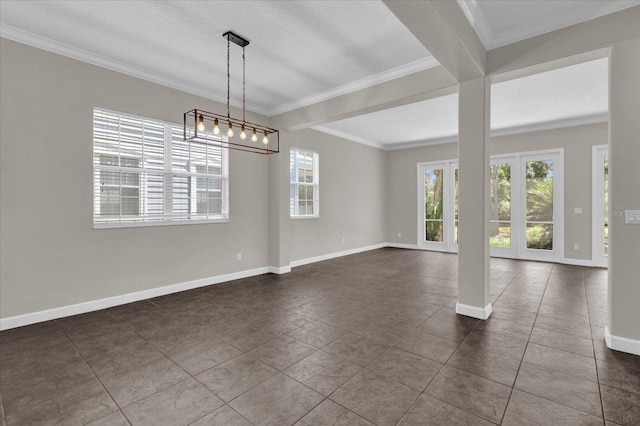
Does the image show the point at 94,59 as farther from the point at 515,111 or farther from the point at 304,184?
the point at 515,111

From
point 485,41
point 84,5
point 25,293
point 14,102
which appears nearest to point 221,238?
point 25,293

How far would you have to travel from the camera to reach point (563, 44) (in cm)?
273

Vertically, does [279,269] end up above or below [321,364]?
above

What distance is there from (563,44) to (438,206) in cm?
562

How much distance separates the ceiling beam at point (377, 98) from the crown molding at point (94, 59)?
132cm

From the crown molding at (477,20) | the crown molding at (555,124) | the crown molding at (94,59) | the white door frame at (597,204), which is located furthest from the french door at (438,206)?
the crown molding at (94,59)

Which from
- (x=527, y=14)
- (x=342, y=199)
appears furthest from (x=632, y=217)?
(x=342, y=199)

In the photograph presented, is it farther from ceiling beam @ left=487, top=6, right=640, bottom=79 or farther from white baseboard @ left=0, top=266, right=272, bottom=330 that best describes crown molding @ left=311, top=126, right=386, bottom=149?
ceiling beam @ left=487, top=6, right=640, bottom=79

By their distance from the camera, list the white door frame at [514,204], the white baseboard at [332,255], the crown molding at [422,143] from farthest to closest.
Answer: the crown molding at [422,143]
the white door frame at [514,204]
the white baseboard at [332,255]

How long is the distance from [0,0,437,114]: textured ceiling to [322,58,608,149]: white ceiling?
1.84m

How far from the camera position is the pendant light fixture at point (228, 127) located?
311 cm

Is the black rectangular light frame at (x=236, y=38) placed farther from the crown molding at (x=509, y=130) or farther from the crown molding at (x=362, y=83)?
the crown molding at (x=509, y=130)

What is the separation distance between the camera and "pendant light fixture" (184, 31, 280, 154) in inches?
122

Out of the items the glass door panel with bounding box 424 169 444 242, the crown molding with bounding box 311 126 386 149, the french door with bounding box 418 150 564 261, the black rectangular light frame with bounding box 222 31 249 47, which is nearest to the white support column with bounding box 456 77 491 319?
the black rectangular light frame with bounding box 222 31 249 47
